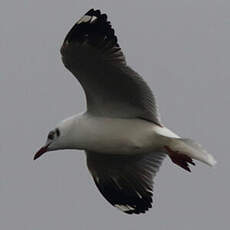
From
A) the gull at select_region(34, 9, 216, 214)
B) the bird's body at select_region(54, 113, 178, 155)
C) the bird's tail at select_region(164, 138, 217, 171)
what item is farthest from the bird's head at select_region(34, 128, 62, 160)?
the bird's tail at select_region(164, 138, 217, 171)

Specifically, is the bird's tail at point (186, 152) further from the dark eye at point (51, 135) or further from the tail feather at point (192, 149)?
the dark eye at point (51, 135)

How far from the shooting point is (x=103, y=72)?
958 centimetres

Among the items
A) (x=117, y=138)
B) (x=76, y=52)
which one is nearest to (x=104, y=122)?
(x=117, y=138)

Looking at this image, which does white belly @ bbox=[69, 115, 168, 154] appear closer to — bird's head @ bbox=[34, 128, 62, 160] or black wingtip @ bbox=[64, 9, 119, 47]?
bird's head @ bbox=[34, 128, 62, 160]

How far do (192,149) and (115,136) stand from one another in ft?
2.49

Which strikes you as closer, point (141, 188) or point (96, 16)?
point (96, 16)

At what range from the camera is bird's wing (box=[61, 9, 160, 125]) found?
370 inches

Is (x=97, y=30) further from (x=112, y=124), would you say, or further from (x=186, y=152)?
(x=186, y=152)

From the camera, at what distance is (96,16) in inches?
370

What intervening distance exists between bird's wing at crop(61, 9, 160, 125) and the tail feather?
383 millimetres

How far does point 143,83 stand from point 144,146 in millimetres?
598

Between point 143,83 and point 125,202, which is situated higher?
point 143,83

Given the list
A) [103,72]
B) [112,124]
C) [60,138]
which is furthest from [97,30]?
[60,138]

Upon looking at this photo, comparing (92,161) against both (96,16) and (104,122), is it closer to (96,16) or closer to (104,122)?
(104,122)
